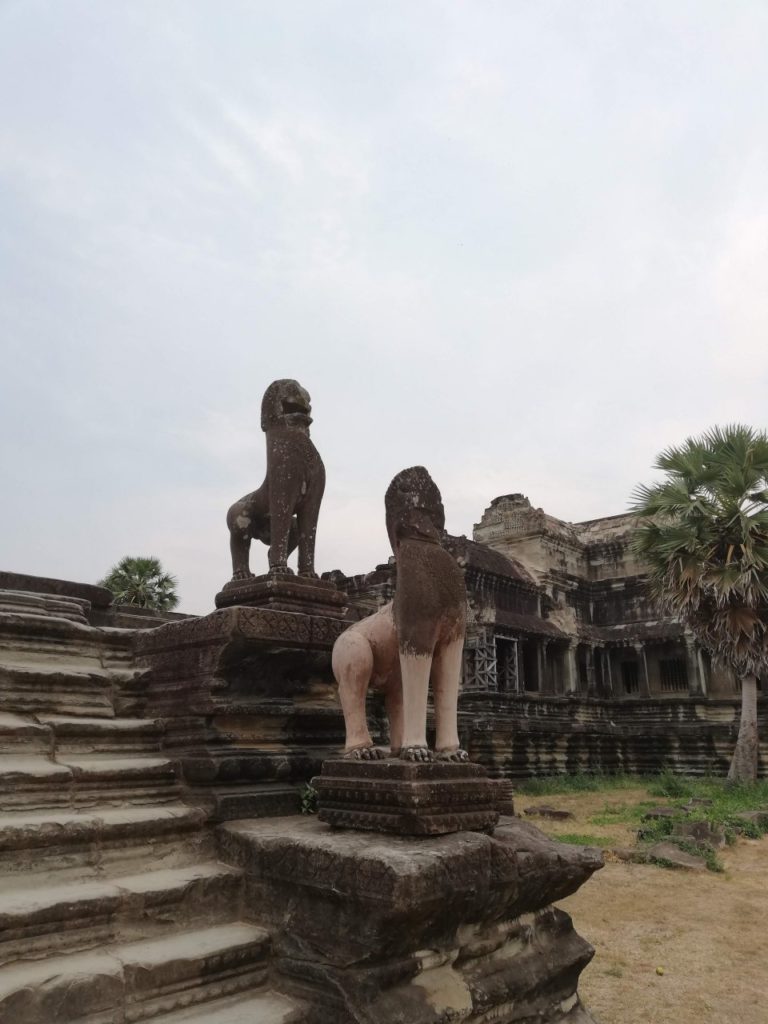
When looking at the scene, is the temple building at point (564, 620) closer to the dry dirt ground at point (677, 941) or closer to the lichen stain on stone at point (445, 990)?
the dry dirt ground at point (677, 941)

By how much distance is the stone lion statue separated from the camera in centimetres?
501

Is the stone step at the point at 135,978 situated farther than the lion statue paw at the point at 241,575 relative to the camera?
No

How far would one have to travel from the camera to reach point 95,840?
10.6 feet

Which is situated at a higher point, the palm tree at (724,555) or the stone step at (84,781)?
the palm tree at (724,555)

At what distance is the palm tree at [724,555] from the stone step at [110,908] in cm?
1386

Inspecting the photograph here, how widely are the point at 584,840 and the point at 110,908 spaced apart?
8.66 meters

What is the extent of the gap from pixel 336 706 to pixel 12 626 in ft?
5.90

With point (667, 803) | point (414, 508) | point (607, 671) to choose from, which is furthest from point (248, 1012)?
point (607, 671)

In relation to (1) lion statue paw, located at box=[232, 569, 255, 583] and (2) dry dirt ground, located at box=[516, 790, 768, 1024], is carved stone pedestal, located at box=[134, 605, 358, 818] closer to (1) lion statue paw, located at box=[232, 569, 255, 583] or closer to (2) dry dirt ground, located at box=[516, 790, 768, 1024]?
(1) lion statue paw, located at box=[232, 569, 255, 583]

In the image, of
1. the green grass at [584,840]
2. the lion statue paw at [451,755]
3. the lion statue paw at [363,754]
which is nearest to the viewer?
the lion statue paw at [451,755]

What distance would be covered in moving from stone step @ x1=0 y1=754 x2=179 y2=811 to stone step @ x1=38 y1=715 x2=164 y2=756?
59mm

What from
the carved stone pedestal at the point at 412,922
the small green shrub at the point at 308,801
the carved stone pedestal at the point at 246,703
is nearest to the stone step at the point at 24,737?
the carved stone pedestal at the point at 246,703

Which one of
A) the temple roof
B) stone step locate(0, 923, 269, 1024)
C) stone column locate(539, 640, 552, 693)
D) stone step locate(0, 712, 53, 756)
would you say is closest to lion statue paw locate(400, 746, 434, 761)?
stone step locate(0, 923, 269, 1024)

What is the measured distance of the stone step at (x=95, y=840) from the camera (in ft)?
9.93
